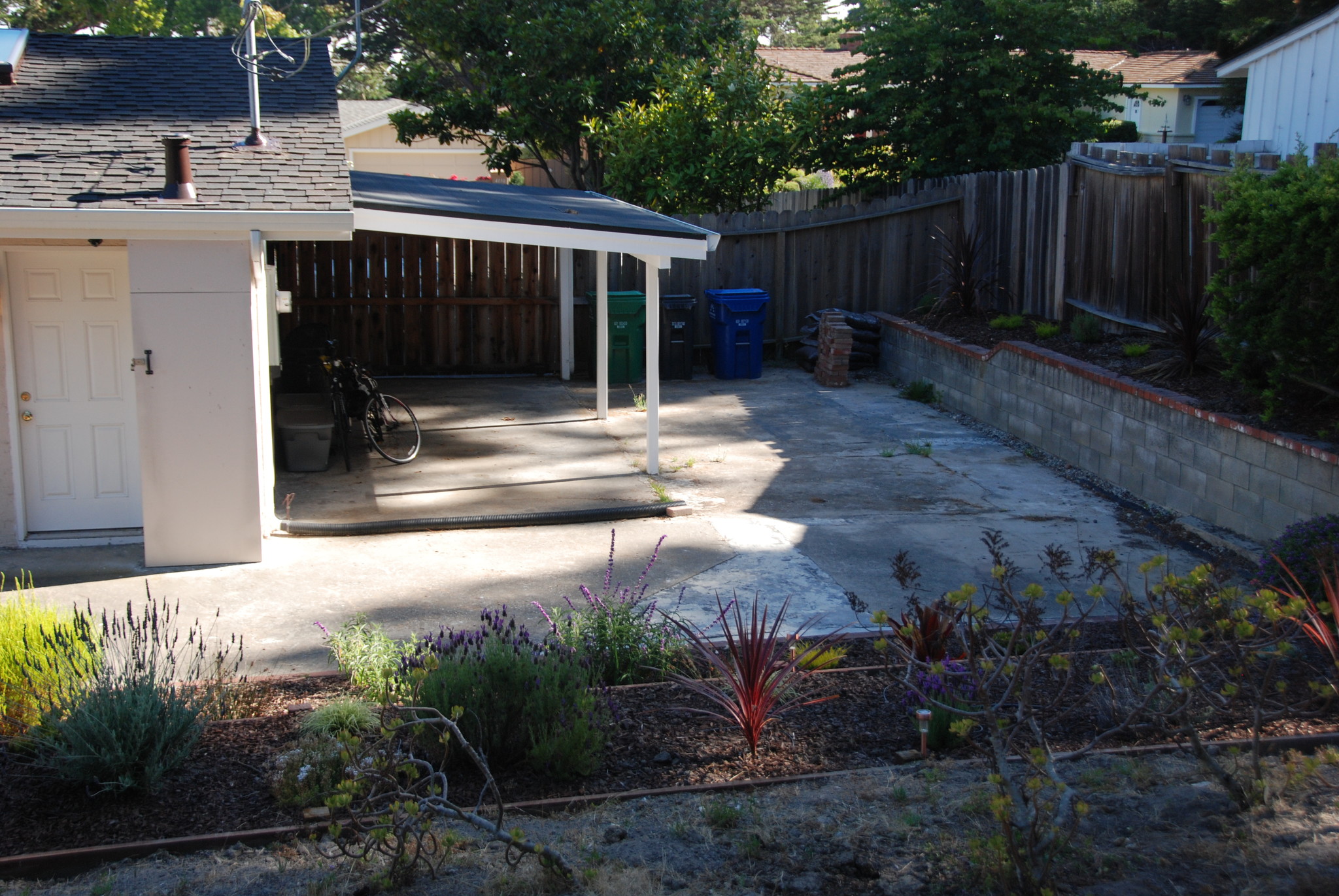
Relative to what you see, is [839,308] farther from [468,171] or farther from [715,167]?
[468,171]

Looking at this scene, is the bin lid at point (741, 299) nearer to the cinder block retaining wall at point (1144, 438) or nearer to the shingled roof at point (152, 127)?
the cinder block retaining wall at point (1144, 438)

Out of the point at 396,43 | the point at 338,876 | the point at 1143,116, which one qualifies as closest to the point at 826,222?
the point at 338,876

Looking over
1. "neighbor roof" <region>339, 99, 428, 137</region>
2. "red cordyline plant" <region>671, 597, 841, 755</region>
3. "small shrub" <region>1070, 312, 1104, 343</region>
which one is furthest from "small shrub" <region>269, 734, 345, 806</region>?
"neighbor roof" <region>339, 99, 428, 137</region>

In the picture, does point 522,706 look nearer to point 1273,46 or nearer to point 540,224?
→ point 540,224

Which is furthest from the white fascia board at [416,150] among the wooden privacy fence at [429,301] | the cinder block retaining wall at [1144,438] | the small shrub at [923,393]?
the cinder block retaining wall at [1144,438]

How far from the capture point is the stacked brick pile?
14.7 meters

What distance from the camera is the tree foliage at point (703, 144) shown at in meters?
16.0

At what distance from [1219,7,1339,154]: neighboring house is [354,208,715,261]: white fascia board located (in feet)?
34.7

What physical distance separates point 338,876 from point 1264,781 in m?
3.48

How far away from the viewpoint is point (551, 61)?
1794cm

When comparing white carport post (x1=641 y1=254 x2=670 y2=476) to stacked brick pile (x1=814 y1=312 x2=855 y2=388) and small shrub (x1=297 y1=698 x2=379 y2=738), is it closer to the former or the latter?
stacked brick pile (x1=814 y1=312 x2=855 y2=388)

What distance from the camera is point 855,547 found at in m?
8.32

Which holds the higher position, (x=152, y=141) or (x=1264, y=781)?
(x=152, y=141)

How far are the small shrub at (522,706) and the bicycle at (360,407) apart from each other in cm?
577
